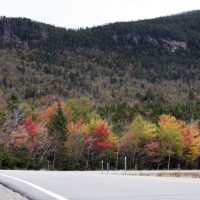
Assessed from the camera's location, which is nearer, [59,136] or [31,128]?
[31,128]

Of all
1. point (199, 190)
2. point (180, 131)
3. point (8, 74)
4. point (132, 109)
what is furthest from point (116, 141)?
point (8, 74)

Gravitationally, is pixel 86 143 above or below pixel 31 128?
below

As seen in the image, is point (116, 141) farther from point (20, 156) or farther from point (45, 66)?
point (45, 66)

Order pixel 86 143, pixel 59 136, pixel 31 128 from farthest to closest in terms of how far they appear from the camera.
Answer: pixel 86 143
pixel 59 136
pixel 31 128

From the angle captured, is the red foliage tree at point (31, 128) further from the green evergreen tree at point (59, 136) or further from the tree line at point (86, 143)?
the green evergreen tree at point (59, 136)

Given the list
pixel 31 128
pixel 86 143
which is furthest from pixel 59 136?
pixel 86 143

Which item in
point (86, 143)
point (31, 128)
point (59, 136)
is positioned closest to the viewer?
point (31, 128)

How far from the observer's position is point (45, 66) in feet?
628

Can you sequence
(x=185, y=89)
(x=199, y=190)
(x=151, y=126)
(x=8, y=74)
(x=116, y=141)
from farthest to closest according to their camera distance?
(x=185, y=89)
(x=8, y=74)
(x=151, y=126)
(x=116, y=141)
(x=199, y=190)

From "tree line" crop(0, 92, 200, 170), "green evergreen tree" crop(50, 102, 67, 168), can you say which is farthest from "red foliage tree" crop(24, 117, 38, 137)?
"green evergreen tree" crop(50, 102, 67, 168)

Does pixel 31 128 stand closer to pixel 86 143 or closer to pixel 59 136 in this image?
pixel 59 136

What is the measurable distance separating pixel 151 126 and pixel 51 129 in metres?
15.8

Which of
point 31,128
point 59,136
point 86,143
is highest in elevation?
point 31,128

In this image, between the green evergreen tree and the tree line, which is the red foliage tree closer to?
the tree line
